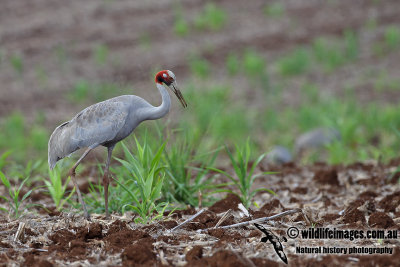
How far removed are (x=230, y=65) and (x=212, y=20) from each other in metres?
3.24

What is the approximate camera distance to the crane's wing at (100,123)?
440cm

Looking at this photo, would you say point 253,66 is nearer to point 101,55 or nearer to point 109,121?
point 101,55

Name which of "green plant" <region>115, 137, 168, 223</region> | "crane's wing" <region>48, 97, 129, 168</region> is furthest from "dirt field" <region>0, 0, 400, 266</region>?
"crane's wing" <region>48, 97, 129, 168</region>

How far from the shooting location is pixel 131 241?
143 inches

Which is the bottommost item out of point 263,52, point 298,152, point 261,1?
point 298,152

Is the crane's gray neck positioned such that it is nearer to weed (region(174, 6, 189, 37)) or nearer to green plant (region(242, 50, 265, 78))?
green plant (region(242, 50, 265, 78))

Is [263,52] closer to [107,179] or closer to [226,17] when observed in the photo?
[226,17]

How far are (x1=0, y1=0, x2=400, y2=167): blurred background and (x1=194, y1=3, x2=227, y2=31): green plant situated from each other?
3 cm

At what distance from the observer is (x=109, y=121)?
441 cm

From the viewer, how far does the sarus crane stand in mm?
4395

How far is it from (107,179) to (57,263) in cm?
137

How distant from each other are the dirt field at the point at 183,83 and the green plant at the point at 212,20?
22 centimetres

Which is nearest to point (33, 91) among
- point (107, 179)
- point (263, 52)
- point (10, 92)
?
point (10, 92)

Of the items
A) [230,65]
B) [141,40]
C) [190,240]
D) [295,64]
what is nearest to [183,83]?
[230,65]
